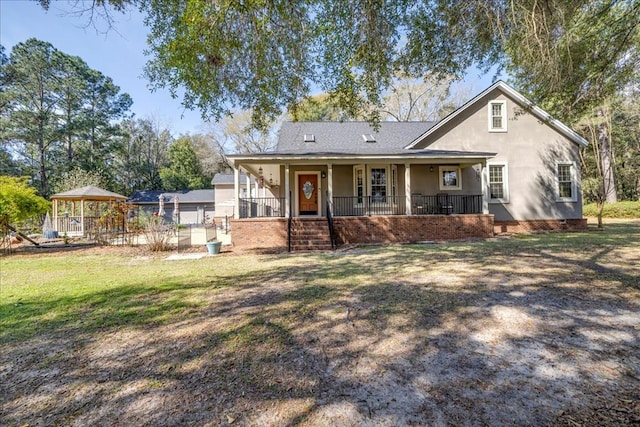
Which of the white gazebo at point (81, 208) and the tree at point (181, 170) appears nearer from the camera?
the white gazebo at point (81, 208)

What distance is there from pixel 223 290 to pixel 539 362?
4.46 meters

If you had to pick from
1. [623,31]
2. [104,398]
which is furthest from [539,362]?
[623,31]


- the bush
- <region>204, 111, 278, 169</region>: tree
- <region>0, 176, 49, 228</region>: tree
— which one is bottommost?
the bush

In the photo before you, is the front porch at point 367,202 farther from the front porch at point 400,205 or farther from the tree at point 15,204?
the tree at point 15,204

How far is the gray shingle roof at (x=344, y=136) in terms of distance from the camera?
14203 mm

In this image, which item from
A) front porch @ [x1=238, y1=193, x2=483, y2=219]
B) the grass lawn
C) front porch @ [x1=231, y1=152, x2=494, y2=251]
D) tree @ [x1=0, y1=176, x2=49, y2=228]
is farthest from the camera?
front porch @ [x1=238, y1=193, x2=483, y2=219]

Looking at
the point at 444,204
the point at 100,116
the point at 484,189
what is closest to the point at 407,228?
the point at 444,204

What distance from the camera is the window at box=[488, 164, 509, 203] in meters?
13.9

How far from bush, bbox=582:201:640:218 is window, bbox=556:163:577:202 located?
9693mm

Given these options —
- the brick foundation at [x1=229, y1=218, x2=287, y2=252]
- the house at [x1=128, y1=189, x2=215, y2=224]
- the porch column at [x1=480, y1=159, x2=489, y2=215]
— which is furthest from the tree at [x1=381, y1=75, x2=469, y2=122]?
the brick foundation at [x1=229, y1=218, x2=287, y2=252]

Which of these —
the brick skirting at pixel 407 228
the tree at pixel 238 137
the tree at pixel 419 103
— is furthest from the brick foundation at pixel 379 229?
the tree at pixel 238 137

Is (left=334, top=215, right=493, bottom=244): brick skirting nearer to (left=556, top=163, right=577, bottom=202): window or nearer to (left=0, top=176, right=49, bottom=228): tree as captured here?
(left=556, top=163, right=577, bottom=202): window

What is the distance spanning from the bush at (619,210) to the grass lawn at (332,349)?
789 inches

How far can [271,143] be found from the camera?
32.8 meters
